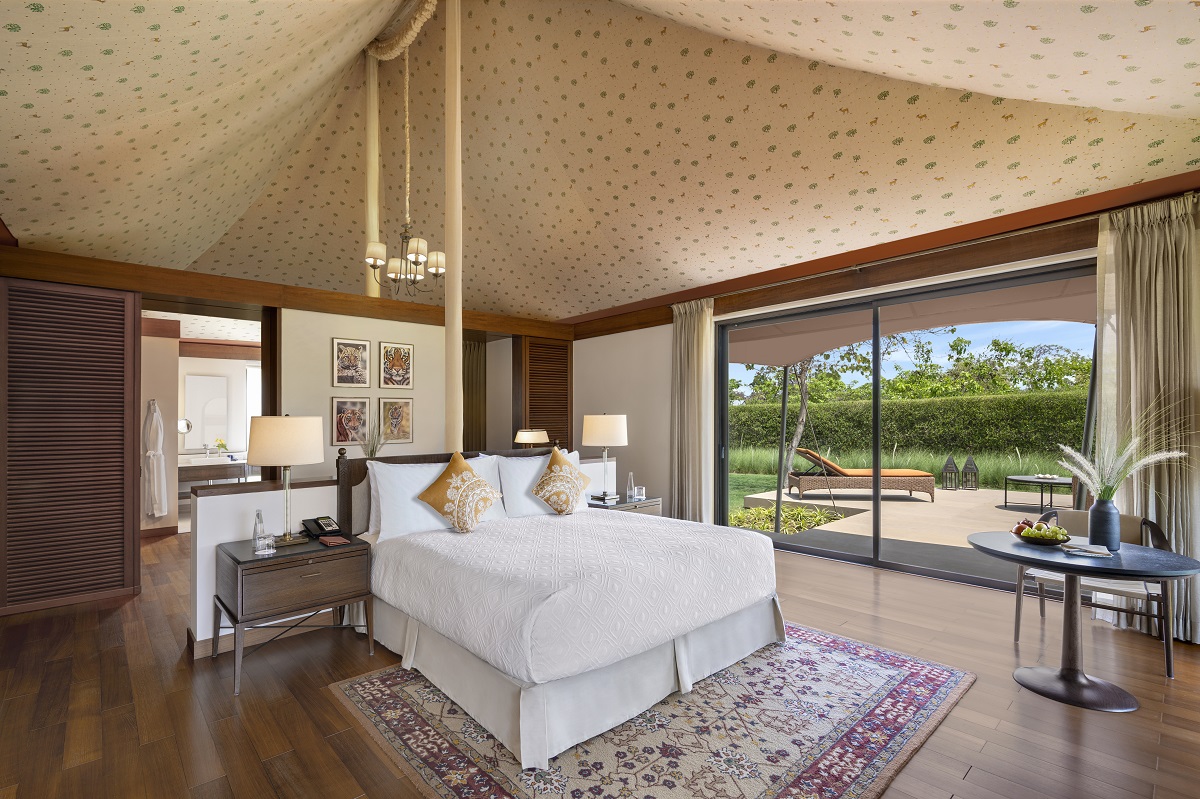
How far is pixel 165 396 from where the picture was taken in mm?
6309

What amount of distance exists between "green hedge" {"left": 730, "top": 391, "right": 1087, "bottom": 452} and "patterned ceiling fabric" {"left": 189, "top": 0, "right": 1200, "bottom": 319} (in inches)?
62.8

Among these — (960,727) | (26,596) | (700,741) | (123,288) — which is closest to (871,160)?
(960,727)

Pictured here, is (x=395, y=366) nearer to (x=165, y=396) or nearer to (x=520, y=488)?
(x=520, y=488)

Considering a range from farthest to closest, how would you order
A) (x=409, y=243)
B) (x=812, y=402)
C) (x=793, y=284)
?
(x=812, y=402)
(x=793, y=284)
(x=409, y=243)

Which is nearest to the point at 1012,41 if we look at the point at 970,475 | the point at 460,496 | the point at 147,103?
the point at 460,496

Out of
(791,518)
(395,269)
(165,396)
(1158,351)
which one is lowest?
(791,518)

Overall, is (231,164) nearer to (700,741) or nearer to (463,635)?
(463,635)

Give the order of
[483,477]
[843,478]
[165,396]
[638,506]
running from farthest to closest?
[165,396] < [843,478] < [638,506] < [483,477]

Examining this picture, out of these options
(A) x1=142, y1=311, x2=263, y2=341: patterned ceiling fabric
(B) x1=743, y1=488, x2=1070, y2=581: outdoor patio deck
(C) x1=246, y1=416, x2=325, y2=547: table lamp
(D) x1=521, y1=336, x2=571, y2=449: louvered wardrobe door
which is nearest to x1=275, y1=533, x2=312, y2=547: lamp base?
(C) x1=246, y1=416, x2=325, y2=547: table lamp

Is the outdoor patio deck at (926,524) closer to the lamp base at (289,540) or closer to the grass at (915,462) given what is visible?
the grass at (915,462)

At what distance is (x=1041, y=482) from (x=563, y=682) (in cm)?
453

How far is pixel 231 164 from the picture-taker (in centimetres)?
436

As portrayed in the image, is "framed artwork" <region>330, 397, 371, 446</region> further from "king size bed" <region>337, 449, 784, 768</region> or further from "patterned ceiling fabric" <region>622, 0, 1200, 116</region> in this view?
"patterned ceiling fabric" <region>622, 0, 1200, 116</region>

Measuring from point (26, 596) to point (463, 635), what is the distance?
11.9 ft
